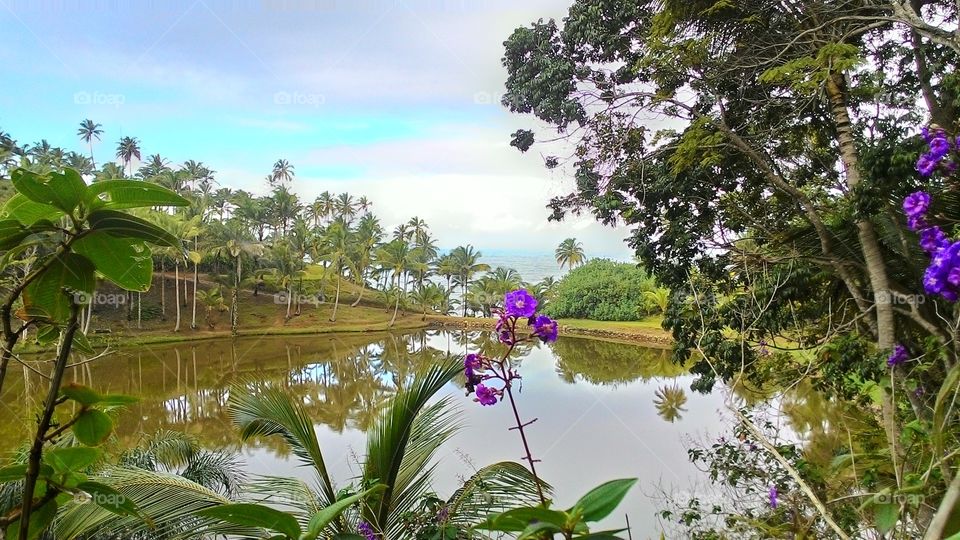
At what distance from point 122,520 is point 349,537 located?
1166 millimetres

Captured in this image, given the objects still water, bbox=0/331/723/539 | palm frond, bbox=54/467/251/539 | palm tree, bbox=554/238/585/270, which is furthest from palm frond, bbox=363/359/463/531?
palm tree, bbox=554/238/585/270

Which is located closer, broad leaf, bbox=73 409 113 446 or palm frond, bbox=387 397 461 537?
broad leaf, bbox=73 409 113 446

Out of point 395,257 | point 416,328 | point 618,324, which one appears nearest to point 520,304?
point 618,324

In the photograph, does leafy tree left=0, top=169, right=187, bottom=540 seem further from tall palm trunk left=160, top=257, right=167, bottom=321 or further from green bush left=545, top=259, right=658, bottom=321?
tall palm trunk left=160, top=257, right=167, bottom=321

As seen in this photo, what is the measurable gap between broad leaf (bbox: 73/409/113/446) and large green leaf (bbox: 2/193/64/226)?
0.20 m

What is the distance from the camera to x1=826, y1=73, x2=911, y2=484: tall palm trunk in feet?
10.8

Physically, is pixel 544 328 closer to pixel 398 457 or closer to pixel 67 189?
pixel 67 189

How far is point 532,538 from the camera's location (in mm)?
491

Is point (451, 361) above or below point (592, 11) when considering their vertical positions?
below

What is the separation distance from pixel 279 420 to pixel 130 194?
1.44 m

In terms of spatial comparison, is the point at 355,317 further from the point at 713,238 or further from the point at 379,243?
the point at 713,238

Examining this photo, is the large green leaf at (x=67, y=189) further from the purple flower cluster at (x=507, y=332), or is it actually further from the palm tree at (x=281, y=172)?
the palm tree at (x=281, y=172)

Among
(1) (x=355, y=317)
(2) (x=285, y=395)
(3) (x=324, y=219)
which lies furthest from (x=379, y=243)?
(2) (x=285, y=395)

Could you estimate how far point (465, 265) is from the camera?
26484 millimetres
